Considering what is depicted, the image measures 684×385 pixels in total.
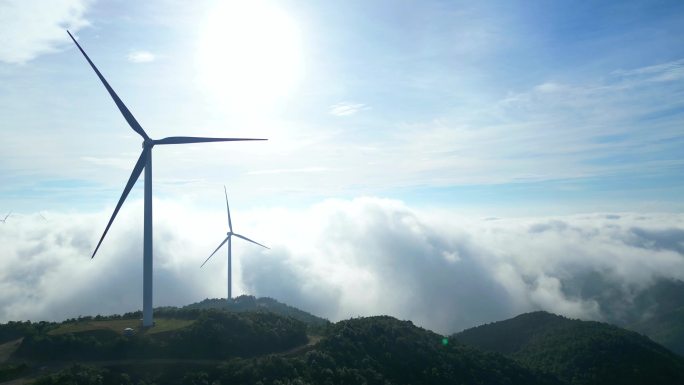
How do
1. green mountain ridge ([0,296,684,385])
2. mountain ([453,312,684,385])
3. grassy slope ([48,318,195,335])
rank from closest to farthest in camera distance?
green mountain ridge ([0,296,684,385]) < grassy slope ([48,318,195,335]) < mountain ([453,312,684,385])

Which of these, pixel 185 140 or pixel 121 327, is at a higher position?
pixel 185 140

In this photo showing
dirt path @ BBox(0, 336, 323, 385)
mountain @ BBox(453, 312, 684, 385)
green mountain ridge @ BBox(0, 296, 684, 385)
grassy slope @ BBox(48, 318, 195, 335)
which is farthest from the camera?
mountain @ BBox(453, 312, 684, 385)

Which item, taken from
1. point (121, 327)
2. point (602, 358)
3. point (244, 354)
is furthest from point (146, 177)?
point (602, 358)

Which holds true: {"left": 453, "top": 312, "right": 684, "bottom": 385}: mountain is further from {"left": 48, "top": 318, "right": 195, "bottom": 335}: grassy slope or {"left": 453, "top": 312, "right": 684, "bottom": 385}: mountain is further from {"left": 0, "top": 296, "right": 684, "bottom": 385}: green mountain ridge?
{"left": 48, "top": 318, "right": 195, "bottom": 335}: grassy slope

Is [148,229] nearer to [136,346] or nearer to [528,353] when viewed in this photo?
[136,346]

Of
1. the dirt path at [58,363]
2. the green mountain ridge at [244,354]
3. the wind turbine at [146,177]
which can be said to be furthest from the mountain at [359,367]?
the wind turbine at [146,177]

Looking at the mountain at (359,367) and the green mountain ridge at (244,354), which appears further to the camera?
the green mountain ridge at (244,354)

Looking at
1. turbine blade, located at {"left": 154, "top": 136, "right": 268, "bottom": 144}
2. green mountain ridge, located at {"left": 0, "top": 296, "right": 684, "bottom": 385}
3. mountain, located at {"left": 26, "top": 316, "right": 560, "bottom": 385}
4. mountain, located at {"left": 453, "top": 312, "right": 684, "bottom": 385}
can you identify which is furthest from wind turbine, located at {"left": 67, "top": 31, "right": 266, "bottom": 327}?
mountain, located at {"left": 453, "top": 312, "right": 684, "bottom": 385}

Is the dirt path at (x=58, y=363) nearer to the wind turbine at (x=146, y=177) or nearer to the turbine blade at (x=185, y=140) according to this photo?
the wind turbine at (x=146, y=177)

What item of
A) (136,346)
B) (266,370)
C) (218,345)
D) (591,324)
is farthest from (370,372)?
(591,324)

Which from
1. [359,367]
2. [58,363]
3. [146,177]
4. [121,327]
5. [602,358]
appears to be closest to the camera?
[58,363]

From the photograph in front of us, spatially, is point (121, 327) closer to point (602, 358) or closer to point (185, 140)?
point (185, 140)
